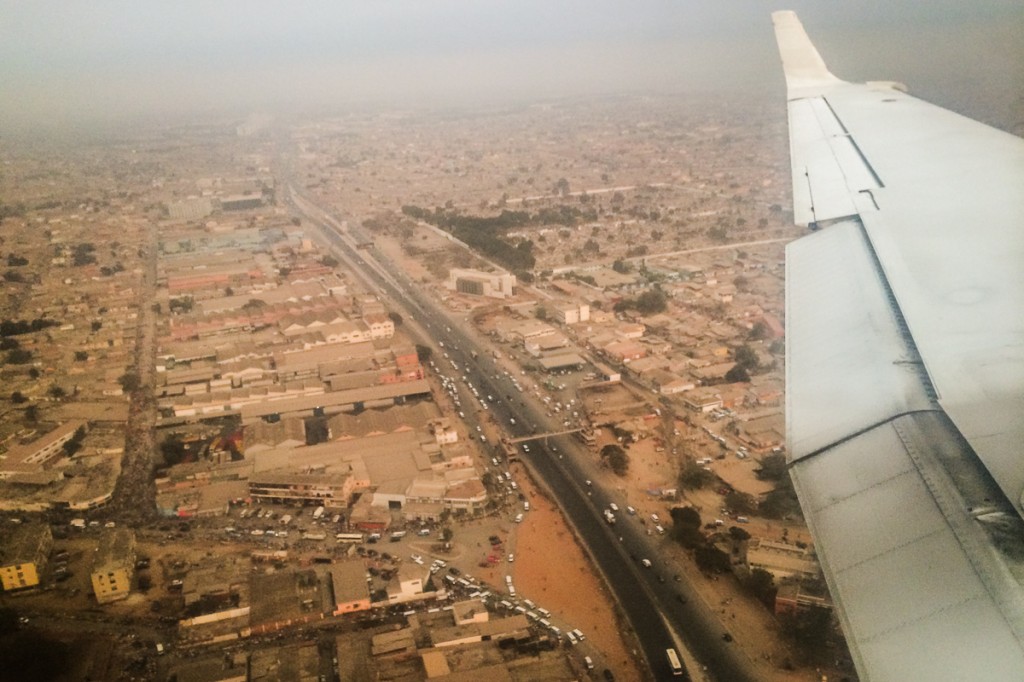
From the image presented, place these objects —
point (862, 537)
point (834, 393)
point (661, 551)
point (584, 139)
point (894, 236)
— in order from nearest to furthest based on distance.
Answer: point (862, 537) < point (834, 393) < point (894, 236) < point (661, 551) < point (584, 139)

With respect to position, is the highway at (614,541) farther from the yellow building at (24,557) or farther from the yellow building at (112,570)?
the yellow building at (24,557)

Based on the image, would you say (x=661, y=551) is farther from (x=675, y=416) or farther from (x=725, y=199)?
(x=725, y=199)

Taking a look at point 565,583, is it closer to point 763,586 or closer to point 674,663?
point 674,663

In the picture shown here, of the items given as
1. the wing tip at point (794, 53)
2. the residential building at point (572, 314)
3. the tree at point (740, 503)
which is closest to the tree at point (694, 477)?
the tree at point (740, 503)

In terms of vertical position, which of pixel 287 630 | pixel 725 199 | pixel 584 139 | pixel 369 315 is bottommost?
pixel 287 630

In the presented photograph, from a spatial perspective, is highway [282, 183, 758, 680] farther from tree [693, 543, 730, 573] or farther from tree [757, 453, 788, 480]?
tree [757, 453, 788, 480]

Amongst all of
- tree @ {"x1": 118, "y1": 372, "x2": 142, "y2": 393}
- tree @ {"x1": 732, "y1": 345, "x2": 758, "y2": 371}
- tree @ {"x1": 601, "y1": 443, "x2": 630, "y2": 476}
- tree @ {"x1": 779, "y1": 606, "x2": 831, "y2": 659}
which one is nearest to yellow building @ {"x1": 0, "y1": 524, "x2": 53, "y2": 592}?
tree @ {"x1": 118, "y1": 372, "x2": 142, "y2": 393}

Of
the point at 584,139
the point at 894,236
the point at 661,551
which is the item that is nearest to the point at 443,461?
the point at 661,551
